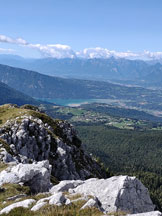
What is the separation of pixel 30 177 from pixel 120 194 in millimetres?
12554

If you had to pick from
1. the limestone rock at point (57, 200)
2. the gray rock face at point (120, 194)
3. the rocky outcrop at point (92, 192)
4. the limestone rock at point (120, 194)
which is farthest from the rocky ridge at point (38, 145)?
the limestone rock at point (57, 200)

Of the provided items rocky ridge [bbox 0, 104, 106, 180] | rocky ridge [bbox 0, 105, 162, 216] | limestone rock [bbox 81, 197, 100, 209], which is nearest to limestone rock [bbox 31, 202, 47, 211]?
rocky ridge [bbox 0, 105, 162, 216]

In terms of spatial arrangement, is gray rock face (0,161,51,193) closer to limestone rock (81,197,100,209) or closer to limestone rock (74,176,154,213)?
limestone rock (74,176,154,213)

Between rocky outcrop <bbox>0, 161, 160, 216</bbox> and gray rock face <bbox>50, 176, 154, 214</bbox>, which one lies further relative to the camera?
gray rock face <bbox>50, 176, 154, 214</bbox>

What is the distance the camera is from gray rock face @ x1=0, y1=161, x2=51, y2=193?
100 feet

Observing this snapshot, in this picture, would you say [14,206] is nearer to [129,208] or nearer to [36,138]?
[129,208]

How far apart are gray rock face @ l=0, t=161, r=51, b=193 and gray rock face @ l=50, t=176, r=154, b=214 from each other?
2.49 m

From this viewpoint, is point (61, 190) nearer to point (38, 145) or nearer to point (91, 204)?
point (91, 204)

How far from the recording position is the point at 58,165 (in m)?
71.8

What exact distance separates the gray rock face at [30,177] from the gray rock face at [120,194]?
2.49m

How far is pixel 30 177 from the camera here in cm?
3144

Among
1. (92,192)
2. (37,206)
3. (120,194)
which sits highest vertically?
(37,206)

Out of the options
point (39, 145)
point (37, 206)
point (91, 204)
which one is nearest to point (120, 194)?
point (91, 204)

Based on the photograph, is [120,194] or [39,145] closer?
[120,194]
